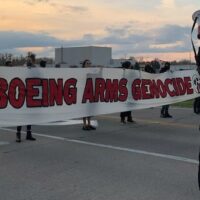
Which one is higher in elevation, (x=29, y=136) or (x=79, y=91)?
(x=79, y=91)

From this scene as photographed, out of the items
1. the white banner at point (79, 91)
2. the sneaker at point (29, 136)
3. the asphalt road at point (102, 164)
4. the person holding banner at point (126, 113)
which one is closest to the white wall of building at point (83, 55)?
the person holding banner at point (126, 113)

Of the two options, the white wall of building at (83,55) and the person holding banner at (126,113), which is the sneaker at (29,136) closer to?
the person holding banner at (126,113)

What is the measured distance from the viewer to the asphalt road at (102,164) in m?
6.53

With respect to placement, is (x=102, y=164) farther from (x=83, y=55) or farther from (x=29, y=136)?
(x=83, y=55)

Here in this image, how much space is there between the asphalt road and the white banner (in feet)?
2.25

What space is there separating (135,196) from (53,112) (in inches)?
183

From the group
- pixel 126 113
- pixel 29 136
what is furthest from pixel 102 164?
pixel 126 113

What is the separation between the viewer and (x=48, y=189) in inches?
263

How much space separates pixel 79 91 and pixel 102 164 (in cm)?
327

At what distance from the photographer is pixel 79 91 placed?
37.1ft

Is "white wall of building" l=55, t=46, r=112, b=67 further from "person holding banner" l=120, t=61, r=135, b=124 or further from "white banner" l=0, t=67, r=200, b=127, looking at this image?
"white banner" l=0, t=67, r=200, b=127

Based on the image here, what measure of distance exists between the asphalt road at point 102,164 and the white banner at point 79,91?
2.25 ft

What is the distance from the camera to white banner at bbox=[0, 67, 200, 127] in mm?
9742

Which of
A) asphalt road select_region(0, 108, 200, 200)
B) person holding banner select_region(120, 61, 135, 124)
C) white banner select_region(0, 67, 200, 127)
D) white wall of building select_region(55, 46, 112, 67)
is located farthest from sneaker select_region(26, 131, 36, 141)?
white wall of building select_region(55, 46, 112, 67)
